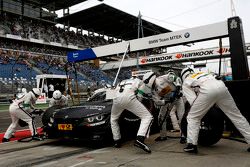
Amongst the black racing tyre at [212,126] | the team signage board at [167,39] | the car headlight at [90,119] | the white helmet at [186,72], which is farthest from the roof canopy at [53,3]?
the black racing tyre at [212,126]

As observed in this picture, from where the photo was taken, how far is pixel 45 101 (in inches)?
956

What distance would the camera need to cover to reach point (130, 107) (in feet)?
17.9

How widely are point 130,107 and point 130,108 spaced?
0.08ft

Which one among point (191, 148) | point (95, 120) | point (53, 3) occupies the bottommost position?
point (191, 148)

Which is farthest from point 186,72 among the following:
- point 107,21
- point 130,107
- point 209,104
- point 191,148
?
point 107,21

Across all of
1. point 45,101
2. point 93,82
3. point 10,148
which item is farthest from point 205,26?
point 93,82

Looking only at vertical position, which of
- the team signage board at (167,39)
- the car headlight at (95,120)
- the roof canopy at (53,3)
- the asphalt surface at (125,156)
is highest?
the roof canopy at (53,3)

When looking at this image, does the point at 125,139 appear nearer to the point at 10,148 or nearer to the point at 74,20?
the point at 10,148

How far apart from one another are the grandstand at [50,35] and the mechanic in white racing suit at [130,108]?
19.2m

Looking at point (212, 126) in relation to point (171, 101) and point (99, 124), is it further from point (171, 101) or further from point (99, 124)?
point (99, 124)

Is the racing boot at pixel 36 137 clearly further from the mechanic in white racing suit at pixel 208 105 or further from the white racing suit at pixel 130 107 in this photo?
the mechanic in white racing suit at pixel 208 105

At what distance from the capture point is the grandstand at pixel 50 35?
28.2m

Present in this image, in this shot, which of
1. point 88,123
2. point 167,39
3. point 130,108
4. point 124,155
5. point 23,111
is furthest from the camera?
point 167,39

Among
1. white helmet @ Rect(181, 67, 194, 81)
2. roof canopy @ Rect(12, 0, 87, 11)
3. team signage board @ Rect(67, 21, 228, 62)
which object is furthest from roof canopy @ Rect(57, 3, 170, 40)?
white helmet @ Rect(181, 67, 194, 81)
